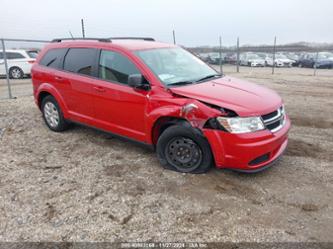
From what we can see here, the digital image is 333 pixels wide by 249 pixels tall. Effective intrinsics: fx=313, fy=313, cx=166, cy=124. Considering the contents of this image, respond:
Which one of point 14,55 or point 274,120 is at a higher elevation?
point 14,55

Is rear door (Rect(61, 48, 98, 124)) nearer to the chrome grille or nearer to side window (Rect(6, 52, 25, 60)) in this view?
the chrome grille

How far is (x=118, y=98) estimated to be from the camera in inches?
179

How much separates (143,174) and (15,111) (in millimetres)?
5063

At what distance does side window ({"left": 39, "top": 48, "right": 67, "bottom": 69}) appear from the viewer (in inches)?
221

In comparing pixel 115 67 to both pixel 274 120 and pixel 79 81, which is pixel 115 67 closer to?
pixel 79 81

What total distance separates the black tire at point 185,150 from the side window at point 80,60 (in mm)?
1816

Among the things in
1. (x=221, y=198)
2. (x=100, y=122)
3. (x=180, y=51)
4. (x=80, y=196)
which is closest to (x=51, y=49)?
(x=100, y=122)

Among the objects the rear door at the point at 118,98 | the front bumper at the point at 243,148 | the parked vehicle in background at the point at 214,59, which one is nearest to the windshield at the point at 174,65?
the rear door at the point at 118,98

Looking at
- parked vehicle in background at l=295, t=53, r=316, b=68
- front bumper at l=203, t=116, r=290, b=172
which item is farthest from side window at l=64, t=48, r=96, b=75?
parked vehicle in background at l=295, t=53, r=316, b=68

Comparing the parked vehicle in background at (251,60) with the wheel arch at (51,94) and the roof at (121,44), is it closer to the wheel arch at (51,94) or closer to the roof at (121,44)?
the roof at (121,44)

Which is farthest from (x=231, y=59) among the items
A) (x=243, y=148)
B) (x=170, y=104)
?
(x=243, y=148)

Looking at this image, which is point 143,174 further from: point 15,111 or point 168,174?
point 15,111

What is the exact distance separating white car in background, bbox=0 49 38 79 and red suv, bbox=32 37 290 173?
36.2ft

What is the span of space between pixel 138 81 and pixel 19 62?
13.5 metres
